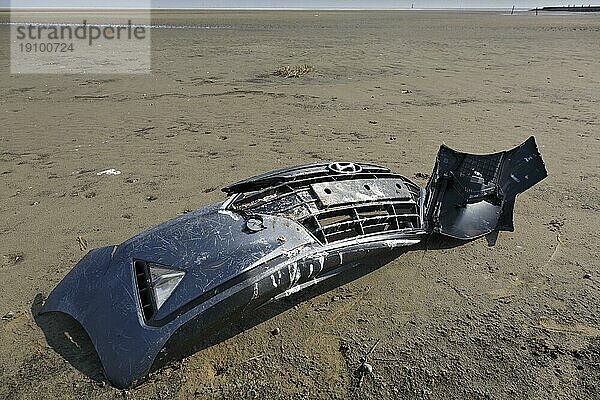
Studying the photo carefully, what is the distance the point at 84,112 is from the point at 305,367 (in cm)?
757

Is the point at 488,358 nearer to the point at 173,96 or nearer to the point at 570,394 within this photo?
the point at 570,394

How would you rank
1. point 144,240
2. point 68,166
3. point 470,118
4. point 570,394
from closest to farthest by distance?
point 570,394 → point 144,240 → point 68,166 → point 470,118

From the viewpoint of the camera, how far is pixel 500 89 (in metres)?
10.2

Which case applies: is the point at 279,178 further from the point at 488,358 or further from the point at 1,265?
the point at 1,265

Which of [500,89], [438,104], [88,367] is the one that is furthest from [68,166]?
[500,89]

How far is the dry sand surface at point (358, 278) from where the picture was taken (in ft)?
8.89

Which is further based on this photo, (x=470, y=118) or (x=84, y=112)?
(x=84, y=112)

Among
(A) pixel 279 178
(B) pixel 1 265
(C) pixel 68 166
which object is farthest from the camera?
(C) pixel 68 166

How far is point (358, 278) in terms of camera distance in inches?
140

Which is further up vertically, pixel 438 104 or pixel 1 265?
pixel 438 104

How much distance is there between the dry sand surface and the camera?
107 inches

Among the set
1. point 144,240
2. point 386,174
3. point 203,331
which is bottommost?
point 203,331

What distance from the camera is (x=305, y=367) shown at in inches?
109

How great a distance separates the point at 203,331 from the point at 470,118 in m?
6.46
